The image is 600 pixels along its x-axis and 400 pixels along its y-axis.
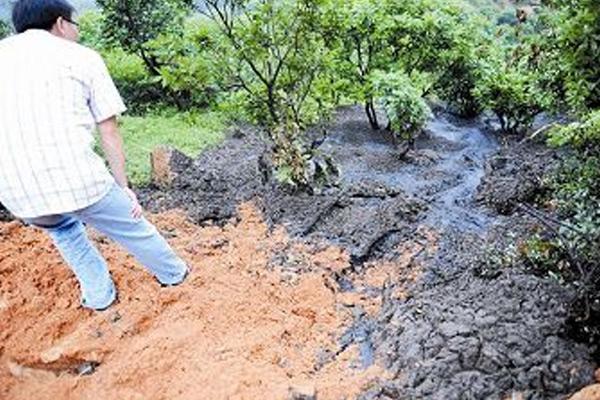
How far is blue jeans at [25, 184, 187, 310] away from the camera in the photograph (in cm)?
385

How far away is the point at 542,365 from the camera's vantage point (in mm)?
3461

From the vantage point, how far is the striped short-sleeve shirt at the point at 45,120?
3.57 m

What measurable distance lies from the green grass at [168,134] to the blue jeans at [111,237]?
3240mm

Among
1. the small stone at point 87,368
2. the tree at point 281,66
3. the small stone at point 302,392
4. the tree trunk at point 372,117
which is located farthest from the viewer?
the tree trunk at point 372,117

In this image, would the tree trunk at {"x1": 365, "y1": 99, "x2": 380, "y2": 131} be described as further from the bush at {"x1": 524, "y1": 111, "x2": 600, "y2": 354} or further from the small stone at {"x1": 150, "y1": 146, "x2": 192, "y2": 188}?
the bush at {"x1": 524, "y1": 111, "x2": 600, "y2": 354}

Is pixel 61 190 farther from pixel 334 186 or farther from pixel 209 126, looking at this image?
pixel 209 126

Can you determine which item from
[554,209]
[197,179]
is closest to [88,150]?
[197,179]

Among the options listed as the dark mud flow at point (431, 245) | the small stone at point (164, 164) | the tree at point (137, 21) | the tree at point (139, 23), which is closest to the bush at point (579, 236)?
the dark mud flow at point (431, 245)

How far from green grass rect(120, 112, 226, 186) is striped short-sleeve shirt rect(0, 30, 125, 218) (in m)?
3.83

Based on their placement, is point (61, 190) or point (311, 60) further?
point (311, 60)

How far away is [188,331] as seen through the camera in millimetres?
4145

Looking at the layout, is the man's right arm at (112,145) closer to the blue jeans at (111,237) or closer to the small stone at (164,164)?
the blue jeans at (111,237)

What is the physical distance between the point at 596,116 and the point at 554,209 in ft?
4.51

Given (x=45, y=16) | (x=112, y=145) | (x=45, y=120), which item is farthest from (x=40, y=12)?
(x=112, y=145)
